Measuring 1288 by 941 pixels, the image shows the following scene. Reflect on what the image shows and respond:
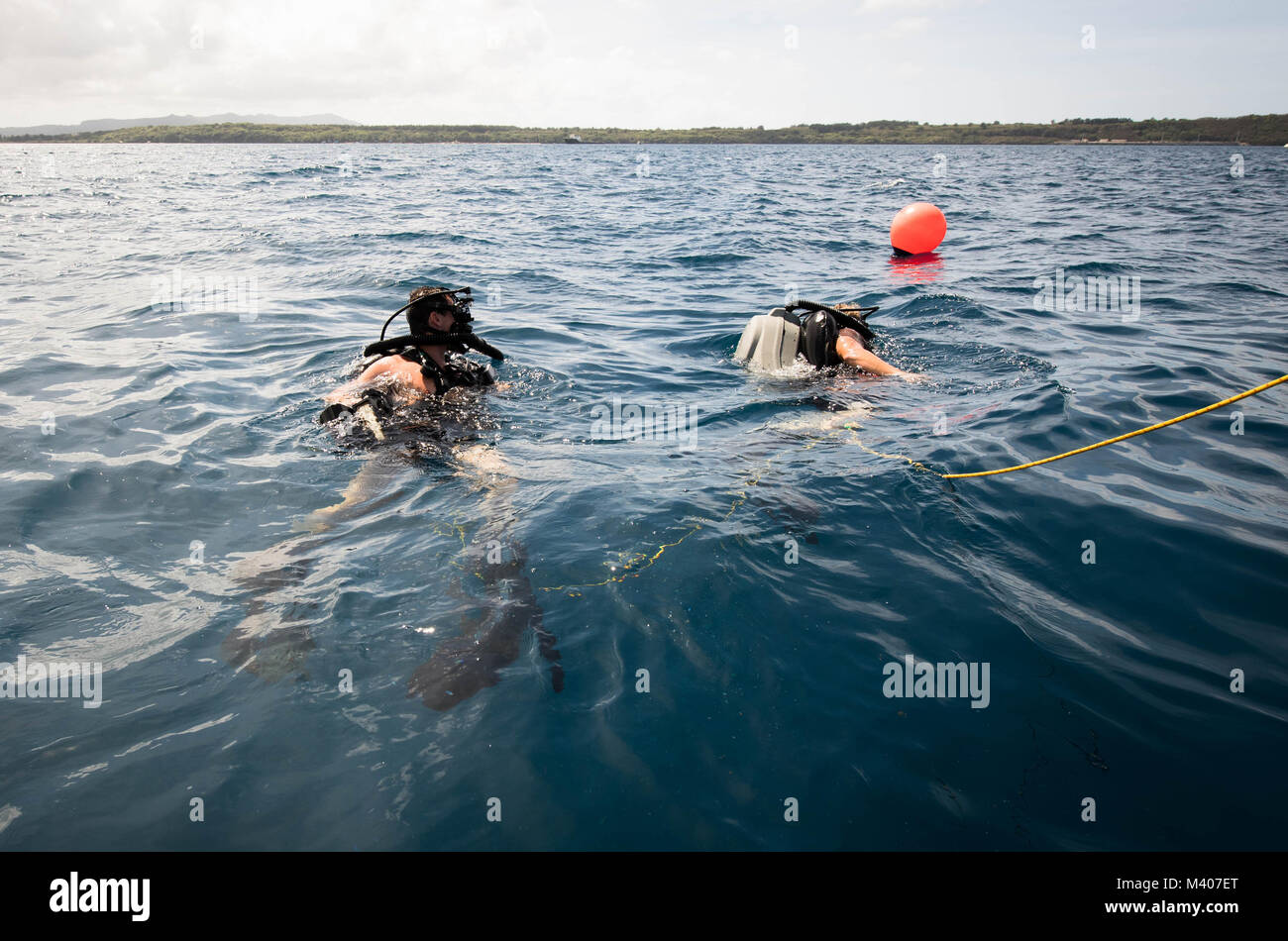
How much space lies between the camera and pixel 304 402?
6684 mm

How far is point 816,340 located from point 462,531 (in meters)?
4.26

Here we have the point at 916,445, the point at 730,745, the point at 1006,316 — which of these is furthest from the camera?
the point at 1006,316

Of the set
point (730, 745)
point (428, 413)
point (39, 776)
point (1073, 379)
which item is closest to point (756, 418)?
Result: point (428, 413)

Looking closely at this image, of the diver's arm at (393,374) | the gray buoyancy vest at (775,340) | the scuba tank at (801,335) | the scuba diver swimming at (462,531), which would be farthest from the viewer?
the gray buoyancy vest at (775,340)

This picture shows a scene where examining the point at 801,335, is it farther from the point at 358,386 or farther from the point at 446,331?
the point at 358,386

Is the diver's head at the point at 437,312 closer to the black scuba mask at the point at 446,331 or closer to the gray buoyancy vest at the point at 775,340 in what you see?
the black scuba mask at the point at 446,331

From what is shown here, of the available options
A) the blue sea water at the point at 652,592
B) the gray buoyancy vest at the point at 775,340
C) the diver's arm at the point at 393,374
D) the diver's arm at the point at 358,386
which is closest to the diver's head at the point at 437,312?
the diver's arm at the point at 393,374

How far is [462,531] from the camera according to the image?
4492 mm

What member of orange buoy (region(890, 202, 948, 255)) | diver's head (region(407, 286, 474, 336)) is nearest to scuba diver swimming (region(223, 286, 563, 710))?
diver's head (region(407, 286, 474, 336))

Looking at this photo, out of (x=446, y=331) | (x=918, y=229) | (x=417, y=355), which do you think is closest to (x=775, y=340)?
(x=446, y=331)

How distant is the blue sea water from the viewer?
8.86 feet

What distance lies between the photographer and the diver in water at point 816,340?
22.9 ft
